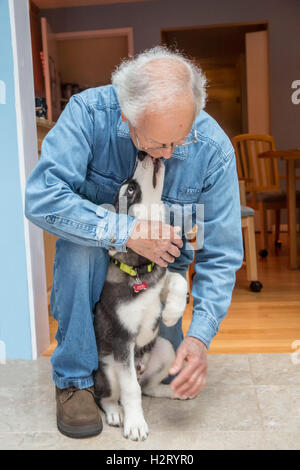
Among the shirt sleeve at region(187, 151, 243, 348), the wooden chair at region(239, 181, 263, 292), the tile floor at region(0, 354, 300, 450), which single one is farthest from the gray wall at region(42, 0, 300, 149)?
the shirt sleeve at region(187, 151, 243, 348)

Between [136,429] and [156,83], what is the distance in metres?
0.83

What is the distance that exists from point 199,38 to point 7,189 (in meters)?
6.03

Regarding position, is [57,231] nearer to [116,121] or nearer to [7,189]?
[116,121]

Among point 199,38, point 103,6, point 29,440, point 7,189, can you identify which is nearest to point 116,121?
point 7,189

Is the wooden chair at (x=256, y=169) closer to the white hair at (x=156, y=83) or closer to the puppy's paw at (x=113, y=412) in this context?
the puppy's paw at (x=113, y=412)

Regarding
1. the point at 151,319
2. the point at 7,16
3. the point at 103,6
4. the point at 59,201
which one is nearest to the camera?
the point at 59,201

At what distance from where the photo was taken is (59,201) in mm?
1123

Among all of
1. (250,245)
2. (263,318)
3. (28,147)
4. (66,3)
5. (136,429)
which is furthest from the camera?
(66,3)

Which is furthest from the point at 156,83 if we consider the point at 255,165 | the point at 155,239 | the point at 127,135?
the point at 255,165

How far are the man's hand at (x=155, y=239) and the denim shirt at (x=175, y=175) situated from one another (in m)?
0.13

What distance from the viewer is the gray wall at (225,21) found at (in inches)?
214

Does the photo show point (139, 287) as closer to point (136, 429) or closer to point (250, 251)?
point (136, 429)

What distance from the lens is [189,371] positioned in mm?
1095

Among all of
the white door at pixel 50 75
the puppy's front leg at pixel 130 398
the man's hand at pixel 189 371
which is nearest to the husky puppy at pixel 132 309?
the puppy's front leg at pixel 130 398
